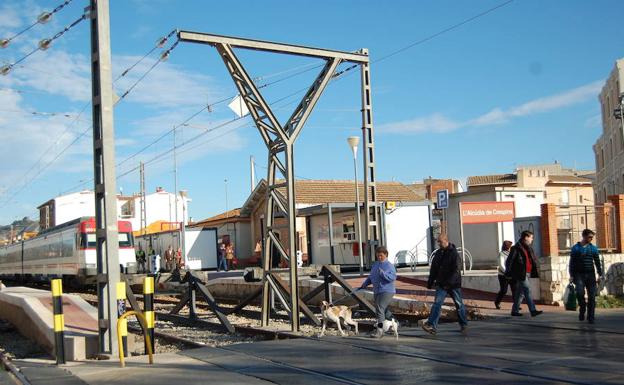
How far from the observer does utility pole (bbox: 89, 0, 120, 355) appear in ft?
35.7

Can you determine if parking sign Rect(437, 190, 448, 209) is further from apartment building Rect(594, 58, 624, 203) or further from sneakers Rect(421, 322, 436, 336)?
apartment building Rect(594, 58, 624, 203)

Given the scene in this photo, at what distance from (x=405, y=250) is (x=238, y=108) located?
14456mm

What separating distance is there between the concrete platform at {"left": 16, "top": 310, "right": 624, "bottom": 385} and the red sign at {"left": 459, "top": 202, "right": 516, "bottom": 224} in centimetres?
988

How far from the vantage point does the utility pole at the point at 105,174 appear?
428 inches

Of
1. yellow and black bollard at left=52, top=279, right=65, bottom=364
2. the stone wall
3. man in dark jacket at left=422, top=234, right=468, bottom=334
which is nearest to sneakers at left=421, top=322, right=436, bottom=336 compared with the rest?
man in dark jacket at left=422, top=234, right=468, bottom=334

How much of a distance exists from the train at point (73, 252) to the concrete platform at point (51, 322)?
1023 cm

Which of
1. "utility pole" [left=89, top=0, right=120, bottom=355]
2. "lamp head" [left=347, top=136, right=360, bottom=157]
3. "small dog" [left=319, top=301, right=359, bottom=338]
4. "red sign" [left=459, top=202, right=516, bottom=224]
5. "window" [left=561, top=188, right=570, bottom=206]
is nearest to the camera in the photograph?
"utility pole" [left=89, top=0, right=120, bottom=355]

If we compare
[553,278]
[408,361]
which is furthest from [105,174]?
[553,278]

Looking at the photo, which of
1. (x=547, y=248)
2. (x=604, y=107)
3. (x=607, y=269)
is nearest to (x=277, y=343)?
(x=547, y=248)

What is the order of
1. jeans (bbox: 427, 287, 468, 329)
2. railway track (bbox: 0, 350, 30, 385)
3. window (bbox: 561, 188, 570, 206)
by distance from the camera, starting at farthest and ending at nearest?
window (bbox: 561, 188, 570, 206) < jeans (bbox: 427, 287, 468, 329) < railway track (bbox: 0, 350, 30, 385)

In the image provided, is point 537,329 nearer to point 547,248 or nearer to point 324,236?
point 547,248

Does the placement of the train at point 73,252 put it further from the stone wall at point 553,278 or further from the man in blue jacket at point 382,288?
the man in blue jacket at point 382,288

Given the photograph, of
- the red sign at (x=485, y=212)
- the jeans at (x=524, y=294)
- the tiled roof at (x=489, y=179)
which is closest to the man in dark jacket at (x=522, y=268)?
the jeans at (x=524, y=294)

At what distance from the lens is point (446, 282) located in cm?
1177
